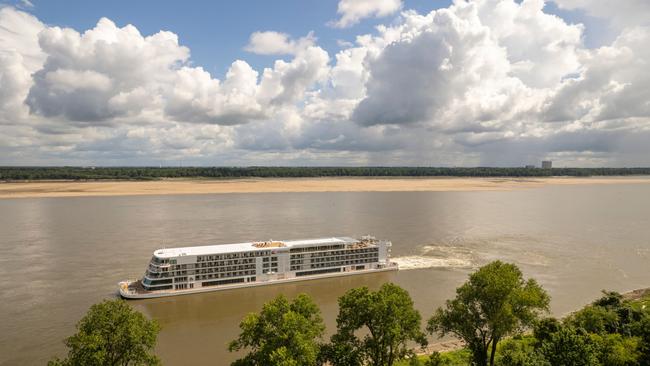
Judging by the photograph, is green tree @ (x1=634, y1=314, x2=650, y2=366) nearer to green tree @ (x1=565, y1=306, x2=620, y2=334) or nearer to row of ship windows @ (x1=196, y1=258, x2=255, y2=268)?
green tree @ (x1=565, y1=306, x2=620, y2=334)

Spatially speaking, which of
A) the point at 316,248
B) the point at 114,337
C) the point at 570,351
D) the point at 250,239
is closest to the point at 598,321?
the point at 570,351

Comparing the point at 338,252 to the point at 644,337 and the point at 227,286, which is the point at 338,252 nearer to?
the point at 227,286

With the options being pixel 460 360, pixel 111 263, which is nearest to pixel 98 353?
pixel 460 360

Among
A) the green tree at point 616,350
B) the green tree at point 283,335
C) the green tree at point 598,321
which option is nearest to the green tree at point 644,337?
the green tree at point 616,350

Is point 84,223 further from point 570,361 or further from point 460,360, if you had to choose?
point 570,361

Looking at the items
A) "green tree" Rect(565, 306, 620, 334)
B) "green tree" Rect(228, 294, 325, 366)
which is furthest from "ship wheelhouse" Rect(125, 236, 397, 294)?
"green tree" Rect(565, 306, 620, 334)

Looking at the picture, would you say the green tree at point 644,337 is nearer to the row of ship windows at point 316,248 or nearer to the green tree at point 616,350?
the green tree at point 616,350
